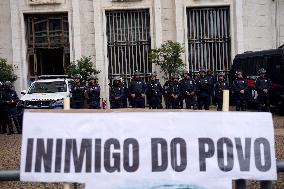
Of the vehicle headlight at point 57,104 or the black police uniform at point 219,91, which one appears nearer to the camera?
the vehicle headlight at point 57,104

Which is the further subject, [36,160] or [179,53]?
[179,53]

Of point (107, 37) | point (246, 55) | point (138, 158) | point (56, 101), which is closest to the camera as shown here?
point (138, 158)

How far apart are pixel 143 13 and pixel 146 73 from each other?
9.96ft

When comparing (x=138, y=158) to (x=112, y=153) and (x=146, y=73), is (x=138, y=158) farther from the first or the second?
(x=146, y=73)

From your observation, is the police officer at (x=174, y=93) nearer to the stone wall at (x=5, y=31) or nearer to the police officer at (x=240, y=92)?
the police officer at (x=240, y=92)

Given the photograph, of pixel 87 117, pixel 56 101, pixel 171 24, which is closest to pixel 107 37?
pixel 171 24

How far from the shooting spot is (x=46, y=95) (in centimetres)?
1609

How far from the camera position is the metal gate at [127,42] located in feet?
77.0

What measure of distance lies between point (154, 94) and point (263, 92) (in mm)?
4194

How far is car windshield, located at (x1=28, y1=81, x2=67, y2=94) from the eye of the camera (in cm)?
1686

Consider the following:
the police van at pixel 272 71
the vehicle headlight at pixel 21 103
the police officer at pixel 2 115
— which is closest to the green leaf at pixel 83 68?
the vehicle headlight at pixel 21 103

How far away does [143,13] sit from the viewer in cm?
2366

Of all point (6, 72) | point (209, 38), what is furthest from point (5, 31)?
point (209, 38)

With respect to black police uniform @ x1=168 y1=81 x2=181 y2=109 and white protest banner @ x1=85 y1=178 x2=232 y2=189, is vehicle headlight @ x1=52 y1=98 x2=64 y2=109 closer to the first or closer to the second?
black police uniform @ x1=168 y1=81 x2=181 y2=109
